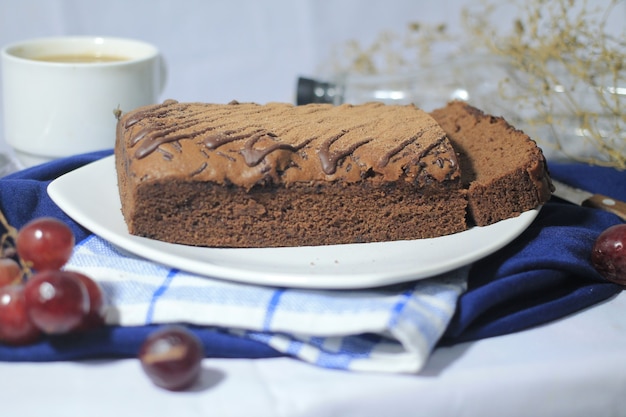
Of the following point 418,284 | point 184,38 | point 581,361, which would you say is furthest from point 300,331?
point 184,38

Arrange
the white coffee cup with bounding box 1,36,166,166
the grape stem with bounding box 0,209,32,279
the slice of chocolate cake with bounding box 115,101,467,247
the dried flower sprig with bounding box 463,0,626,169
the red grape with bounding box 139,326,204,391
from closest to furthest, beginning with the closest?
the red grape with bounding box 139,326,204,391 < the grape stem with bounding box 0,209,32,279 < the slice of chocolate cake with bounding box 115,101,467,247 < the white coffee cup with bounding box 1,36,166,166 < the dried flower sprig with bounding box 463,0,626,169

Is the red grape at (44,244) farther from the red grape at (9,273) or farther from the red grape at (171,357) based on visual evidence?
the red grape at (171,357)

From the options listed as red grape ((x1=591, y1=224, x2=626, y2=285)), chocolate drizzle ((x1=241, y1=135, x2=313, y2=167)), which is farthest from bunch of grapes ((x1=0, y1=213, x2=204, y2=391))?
red grape ((x1=591, y1=224, x2=626, y2=285))

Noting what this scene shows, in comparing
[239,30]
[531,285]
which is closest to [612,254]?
[531,285]

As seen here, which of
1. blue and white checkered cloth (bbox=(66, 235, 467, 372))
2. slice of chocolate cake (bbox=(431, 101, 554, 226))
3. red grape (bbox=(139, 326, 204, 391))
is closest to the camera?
red grape (bbox=(139, 326, 204, 391))

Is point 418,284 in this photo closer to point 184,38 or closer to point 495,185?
point 495,185

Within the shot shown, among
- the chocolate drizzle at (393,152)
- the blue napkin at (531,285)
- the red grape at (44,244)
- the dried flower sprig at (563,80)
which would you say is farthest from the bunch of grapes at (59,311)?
the dried flower sprig at (563,80)

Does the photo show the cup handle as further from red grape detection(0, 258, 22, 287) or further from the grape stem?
red grape detection(0, 258, 22, 287)
